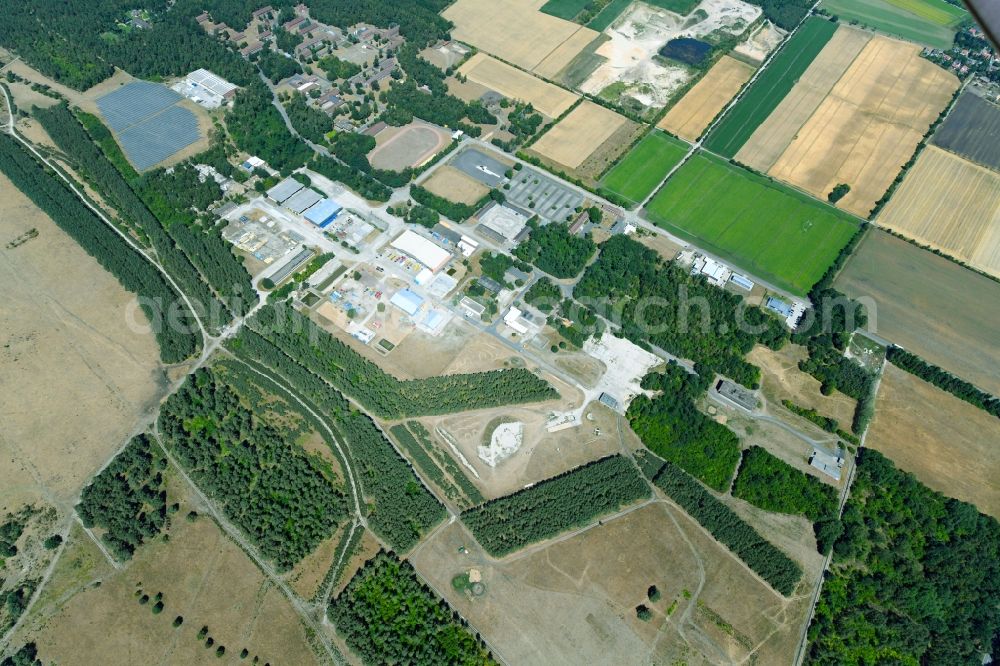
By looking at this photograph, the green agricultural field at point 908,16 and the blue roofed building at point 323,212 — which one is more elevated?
the green agricultural field at point 908,16

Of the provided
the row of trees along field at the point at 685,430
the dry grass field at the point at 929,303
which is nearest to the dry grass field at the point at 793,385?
the row of trees along field at the point at 685,430

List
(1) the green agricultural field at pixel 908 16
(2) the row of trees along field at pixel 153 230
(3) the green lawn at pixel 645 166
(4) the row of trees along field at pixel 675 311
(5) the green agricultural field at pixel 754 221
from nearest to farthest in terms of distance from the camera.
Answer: (4) the row of trees along field at pixel 675 311 < (2) the row of trees along field at pixel 153 230 < (5) the green agricultural field at pixel 754 221 < (3) the green lawn at pixel 645 166 < (1) the green agricultural field at pixel 908 16

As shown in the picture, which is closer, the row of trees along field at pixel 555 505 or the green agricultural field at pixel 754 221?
the row of trees along field at pixel 555 505

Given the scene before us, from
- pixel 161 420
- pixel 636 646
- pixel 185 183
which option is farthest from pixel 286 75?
pixel 636 646

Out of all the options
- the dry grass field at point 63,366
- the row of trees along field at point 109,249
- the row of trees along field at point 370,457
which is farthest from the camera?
the row of trees along field at point 109,249

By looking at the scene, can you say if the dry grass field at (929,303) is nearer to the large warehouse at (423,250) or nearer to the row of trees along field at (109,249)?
the large warehouse at (423,250)

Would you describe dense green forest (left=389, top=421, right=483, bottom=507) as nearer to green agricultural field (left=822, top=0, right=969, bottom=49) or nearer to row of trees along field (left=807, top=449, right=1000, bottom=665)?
row of trees along field (left=807, top=449, right=1000, bottom=665)
